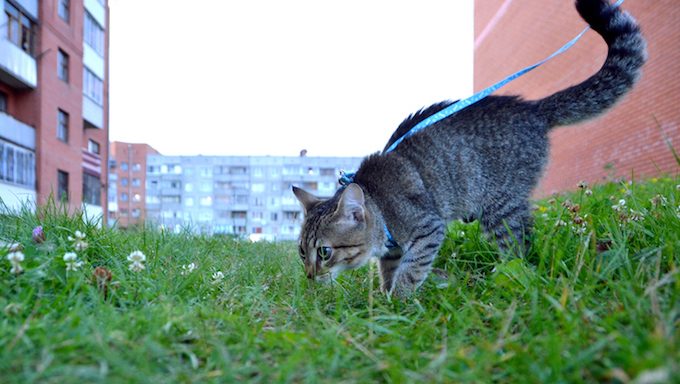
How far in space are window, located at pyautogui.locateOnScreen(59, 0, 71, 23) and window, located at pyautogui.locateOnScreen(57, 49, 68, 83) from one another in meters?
1.39

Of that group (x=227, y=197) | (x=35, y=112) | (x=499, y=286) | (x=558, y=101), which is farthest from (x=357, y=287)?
(x=227, y=197)

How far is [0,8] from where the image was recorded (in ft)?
40.2

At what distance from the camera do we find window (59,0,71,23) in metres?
17.1

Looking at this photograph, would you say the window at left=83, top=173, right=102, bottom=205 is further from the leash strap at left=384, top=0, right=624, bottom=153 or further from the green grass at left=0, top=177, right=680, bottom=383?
the leash strap at left=384, top=0, right=624, bottom=153

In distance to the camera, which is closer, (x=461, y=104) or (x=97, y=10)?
(x=461, y=104)

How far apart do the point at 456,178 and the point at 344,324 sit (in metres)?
1.73

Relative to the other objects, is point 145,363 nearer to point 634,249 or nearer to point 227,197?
point 634,249

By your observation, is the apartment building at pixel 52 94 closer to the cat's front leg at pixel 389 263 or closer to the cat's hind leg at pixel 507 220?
the cat's front leg at pixel 389 263

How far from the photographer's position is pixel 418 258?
8.92 ft

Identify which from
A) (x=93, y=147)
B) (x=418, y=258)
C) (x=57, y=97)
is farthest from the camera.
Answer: (x=93, y=147)

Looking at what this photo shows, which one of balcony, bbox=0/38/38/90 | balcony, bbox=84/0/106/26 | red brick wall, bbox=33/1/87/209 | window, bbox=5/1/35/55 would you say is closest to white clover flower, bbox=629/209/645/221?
red brick wall, bbox=33/1/87/209

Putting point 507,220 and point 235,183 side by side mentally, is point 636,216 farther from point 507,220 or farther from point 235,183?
point 235,183

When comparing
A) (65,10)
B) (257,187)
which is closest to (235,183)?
(257,187)

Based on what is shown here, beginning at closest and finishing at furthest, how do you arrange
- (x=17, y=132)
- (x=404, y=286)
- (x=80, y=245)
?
(x=80, y=245) → (x=404, y=286) → (x=17, y=132)
